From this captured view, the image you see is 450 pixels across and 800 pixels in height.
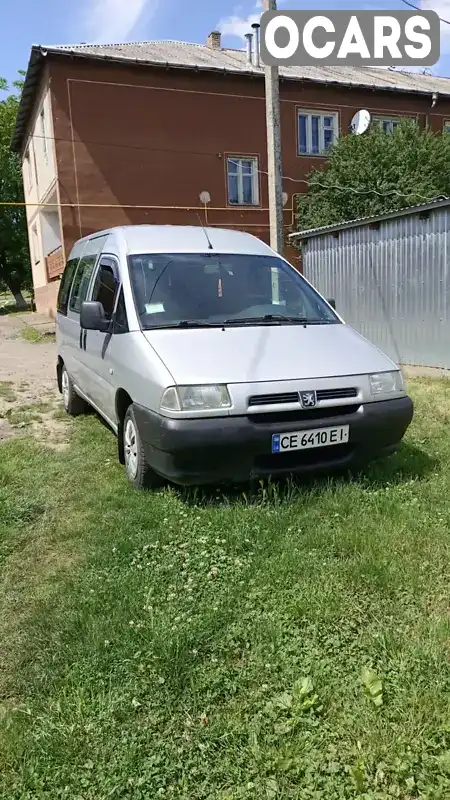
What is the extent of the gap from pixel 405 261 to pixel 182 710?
358 inches

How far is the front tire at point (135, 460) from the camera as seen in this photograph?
4109mm

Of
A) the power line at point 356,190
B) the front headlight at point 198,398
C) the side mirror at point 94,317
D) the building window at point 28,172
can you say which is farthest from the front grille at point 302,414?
the building window at point 28,172

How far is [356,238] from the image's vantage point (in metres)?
11.0

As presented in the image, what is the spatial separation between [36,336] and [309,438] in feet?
47.9

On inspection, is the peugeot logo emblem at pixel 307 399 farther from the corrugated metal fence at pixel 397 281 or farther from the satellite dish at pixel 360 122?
the satellite dish at pixel 360 122

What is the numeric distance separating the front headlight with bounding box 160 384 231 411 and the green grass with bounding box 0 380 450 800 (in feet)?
2.21

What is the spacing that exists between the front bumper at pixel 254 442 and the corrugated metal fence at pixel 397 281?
234 inches

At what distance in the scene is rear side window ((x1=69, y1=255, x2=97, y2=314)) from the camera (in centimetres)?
594

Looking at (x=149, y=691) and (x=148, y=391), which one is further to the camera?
(x=148, y=391)

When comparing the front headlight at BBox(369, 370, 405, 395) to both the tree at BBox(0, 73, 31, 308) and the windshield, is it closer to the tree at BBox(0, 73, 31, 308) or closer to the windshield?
the windshield

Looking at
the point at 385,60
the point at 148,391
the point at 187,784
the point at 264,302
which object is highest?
the point at 385,60

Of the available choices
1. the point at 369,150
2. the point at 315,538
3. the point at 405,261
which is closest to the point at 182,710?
the point at 315,538

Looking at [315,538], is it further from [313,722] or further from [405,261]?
[405,261]

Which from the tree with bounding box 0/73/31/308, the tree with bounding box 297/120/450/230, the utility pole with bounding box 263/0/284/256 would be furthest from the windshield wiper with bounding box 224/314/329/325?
the tree with bounding box 0/73/31/308
